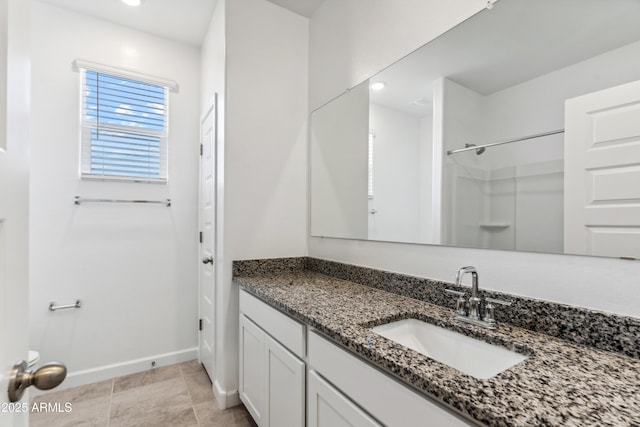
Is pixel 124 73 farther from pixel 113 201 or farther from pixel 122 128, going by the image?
pixel 113 201

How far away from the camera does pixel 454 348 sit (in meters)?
1.04

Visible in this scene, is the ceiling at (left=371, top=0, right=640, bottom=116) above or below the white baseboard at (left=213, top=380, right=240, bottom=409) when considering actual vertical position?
above

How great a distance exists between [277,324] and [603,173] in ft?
4.31

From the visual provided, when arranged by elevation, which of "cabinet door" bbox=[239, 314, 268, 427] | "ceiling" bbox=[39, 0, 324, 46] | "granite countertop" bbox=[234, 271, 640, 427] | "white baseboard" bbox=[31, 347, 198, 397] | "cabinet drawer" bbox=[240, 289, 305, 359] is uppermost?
"ceiling" bbox=[39, 0, 324, 46]

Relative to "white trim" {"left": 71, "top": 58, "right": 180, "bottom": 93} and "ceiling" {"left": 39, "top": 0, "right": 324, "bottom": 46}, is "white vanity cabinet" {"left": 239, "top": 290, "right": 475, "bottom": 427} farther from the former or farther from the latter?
"ceiling" {"left": 39, "top": 0, "right": 324, "bottom": 46}

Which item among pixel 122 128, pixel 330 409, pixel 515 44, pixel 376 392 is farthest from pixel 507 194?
pixel 122 128

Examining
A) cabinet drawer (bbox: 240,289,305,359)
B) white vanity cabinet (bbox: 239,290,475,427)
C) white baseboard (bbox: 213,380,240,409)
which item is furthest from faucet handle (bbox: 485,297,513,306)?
white baseboard (bbox: 213,380,240,409)

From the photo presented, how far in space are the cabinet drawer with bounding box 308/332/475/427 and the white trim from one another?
246 cm

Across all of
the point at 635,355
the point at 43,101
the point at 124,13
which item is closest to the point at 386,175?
the point at 635,355

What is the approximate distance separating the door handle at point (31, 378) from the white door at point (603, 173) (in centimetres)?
135

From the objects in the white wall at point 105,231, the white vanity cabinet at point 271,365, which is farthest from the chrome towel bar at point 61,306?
the white vanity cabinet at point 271,365

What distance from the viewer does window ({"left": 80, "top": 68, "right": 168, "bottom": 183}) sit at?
2.29m

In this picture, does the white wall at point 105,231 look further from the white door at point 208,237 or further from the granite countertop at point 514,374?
the granite countertop at point 514,374

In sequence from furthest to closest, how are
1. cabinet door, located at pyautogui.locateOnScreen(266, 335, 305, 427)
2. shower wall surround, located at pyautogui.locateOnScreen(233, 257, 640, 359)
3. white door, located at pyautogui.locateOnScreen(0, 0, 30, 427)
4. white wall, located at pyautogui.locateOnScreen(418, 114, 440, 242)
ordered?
white wall, located at pyautogui.locateOnScreen(418, 114, 440, 242)
cabinet door, located at pyautogui.locateOnScreen(266, 335, 305, 427)
shower wall surround, located at pyautogui.locateOnScreen(233, 257, 640, 359)
white door, located at pyautogui.locateOnScreen(0, 0, 30, 427)
